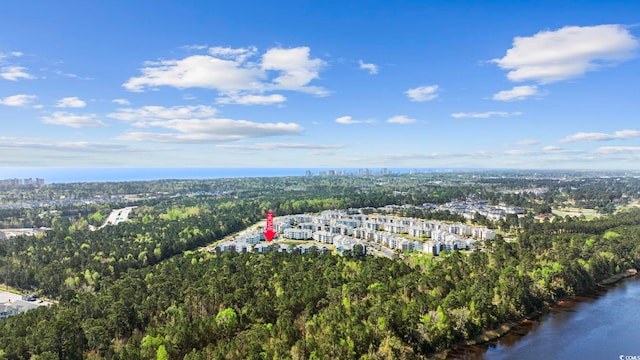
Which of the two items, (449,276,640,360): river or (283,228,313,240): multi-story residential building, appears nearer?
(449,276,640,360): river

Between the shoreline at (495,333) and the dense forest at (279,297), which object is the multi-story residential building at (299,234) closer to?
the dense forest at (279,297)

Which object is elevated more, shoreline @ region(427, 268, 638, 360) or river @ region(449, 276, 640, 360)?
shoreline @ region(427, 268, 638, 360)

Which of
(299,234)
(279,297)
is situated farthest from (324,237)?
(279,297)

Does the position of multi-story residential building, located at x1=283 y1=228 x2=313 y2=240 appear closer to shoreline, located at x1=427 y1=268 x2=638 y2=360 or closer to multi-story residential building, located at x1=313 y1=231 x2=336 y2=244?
multi-story residential building, located at x1=313 y1=231 x2=336 y2=244

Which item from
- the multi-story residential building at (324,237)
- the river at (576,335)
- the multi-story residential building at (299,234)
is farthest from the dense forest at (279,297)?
the multi-story residential building at (299,234)

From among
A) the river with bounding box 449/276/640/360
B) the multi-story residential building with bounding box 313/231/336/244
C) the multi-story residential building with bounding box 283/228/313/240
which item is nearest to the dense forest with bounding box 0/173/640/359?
the river with bounding box 449/276/640/360

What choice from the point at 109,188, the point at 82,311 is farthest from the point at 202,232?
the point at 109,188

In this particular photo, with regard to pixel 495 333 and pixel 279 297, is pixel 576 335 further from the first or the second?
pixel 279 297

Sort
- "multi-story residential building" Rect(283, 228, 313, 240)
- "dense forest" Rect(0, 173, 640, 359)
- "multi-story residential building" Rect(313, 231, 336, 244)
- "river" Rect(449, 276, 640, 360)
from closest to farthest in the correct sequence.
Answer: "dense forest" Rect(0, 173, 640, 359), "river" Rect(449, 276, 640, 360), "multi-story residential building" Rect(313, 231, 336, 244), "multi-story residential building" Rect(283, 228, 313, 240)
